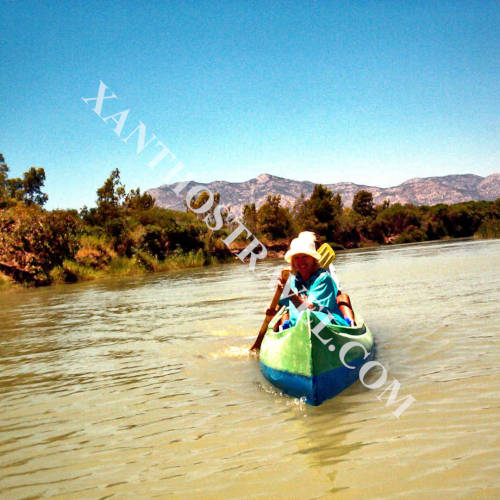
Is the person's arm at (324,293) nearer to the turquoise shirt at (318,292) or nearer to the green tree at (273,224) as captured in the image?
the turquoise shirt at (318,292)

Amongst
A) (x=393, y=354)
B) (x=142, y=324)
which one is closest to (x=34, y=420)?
(x=393, y=354)

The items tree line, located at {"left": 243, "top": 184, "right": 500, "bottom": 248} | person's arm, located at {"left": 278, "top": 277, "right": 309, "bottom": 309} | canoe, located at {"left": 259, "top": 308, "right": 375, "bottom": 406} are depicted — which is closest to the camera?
canoe, located at {"left": 259, "top": 308, "right": 375, "bottom": 406}

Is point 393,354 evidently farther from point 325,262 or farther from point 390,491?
point 390,491

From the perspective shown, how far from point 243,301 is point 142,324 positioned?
2793 mm

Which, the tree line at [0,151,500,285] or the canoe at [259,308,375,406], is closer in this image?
the canoe at [259,308,375,406]

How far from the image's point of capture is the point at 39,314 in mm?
11500

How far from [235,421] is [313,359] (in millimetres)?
828

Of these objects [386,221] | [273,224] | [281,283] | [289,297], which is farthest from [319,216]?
[289,297]

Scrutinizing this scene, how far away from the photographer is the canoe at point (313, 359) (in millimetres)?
3857

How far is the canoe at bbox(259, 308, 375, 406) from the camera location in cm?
386

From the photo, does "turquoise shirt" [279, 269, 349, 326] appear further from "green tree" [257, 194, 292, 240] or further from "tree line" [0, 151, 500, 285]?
"green tree" [257, 194, 292, 240]

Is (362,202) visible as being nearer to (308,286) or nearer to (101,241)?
(101,241)

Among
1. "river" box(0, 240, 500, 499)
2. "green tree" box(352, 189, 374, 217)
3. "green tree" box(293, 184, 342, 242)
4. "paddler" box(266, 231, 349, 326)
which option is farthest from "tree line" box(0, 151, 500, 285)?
"paddler" box(266, 231, 349, 326)

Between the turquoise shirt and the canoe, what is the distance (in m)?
0.37
